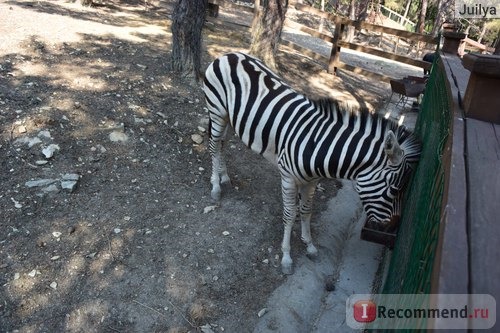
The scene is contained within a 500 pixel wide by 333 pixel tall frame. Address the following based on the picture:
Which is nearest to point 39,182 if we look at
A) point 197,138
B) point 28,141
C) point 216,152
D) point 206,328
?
point 28,141

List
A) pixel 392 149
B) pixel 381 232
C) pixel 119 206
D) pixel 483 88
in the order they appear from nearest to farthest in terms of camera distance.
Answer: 1. pixel 483 88
2. pixel 392 149
3. pixel 381 232
4. pixel 119 206

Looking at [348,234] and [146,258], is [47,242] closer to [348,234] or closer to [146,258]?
[146,258]

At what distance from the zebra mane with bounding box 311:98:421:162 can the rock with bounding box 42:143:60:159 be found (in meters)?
3.14

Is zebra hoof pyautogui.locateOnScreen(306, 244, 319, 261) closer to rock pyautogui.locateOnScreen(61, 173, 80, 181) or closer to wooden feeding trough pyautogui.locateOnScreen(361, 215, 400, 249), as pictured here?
wooden feeding trough pyautogui.locateOnScreen(361, 215, 400, 249)

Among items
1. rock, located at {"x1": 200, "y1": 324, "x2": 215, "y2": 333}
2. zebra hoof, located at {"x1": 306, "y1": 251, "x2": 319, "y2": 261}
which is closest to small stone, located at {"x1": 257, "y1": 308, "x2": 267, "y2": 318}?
rock, located at {"x1": 200, "y1": 324, "x2": 215, "y2": 333}

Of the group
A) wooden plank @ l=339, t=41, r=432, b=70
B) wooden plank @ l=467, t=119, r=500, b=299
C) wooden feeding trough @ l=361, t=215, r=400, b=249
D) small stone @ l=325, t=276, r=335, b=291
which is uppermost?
wooden plank @ l=339, t=41, r=432, b=70

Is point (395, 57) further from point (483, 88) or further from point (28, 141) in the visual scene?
point (483, 88)

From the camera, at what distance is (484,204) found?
4.24 ft

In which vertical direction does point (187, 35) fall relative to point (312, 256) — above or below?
above

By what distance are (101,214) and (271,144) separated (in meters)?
2.01

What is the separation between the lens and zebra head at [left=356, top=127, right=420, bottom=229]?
297cm

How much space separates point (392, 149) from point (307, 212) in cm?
162

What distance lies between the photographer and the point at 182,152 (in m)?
5.54

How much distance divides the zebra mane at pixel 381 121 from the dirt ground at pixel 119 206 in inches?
66.5
